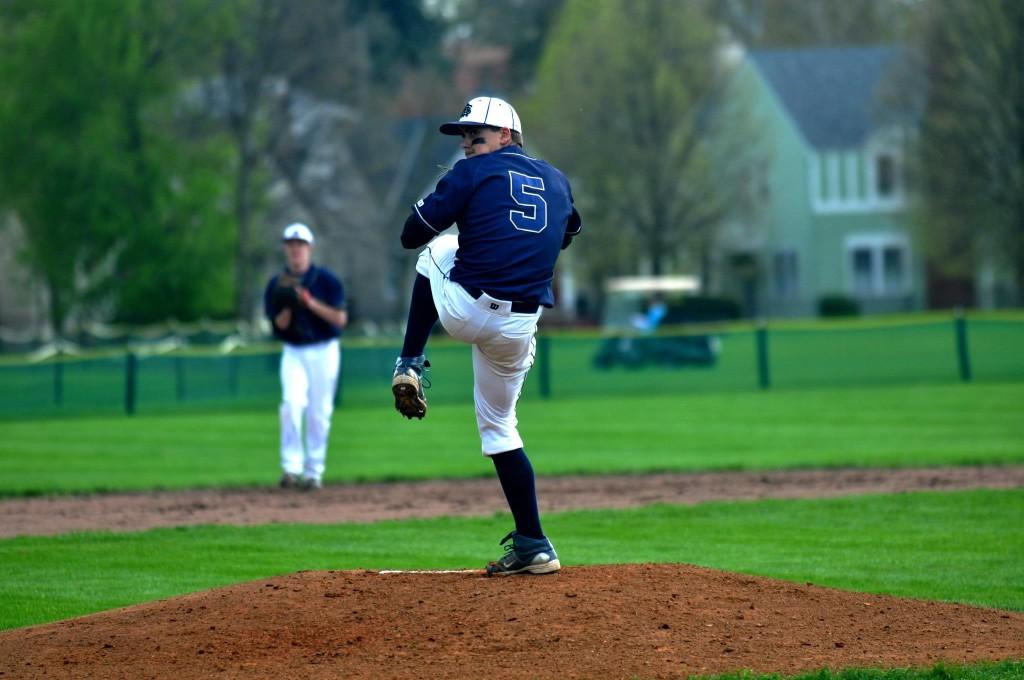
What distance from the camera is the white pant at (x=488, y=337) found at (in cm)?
620

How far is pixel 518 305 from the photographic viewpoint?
20.5ft

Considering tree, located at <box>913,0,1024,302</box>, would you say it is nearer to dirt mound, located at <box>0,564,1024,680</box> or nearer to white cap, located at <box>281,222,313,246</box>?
white cap, located at <box>281,222,313,246</box>

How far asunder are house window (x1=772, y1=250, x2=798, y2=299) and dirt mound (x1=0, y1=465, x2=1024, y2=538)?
3682 centimetres

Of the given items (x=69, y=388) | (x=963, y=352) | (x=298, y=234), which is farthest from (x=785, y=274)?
(x=298, y=234)

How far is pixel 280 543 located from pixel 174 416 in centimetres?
1335

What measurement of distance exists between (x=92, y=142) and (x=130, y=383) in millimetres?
14550

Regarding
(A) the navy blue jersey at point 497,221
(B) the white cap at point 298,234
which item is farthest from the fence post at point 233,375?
(A) the navy blue jersey at point 497,221

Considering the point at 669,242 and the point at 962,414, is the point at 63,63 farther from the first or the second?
the point at 962,414

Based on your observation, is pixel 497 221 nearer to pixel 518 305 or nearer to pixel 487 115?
pixel 518 305

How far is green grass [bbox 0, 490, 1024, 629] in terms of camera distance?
25.6ft

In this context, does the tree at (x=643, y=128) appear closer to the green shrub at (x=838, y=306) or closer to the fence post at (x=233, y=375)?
the green shrub at (x=838, y=306)

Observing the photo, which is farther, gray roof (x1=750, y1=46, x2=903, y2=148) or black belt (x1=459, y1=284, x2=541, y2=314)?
gray roof (x1=750, y1=46, x2=903, y2=148)

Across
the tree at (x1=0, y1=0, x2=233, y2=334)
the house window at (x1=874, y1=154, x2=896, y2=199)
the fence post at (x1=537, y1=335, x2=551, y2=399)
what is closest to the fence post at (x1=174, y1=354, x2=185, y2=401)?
the fence post at (x1=537, y1=335, x2=551, y2=399)

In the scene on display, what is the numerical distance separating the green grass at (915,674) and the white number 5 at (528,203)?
2.21 meters
